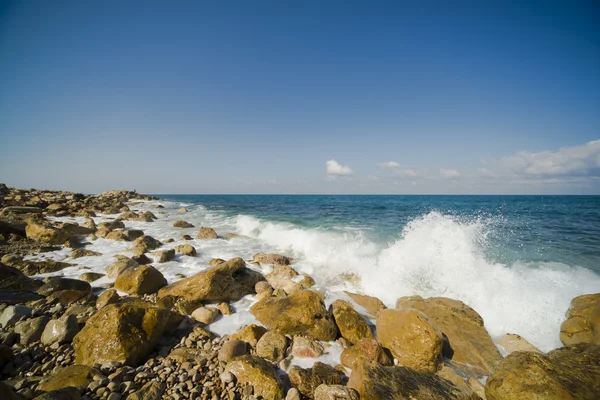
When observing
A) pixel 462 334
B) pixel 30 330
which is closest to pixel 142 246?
pixel 30 330

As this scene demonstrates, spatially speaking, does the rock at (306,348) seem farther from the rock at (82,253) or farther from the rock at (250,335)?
the rock at (82,253)

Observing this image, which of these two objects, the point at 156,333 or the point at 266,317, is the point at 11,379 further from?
the point at 266,317

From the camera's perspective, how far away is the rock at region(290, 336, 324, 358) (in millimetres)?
4219

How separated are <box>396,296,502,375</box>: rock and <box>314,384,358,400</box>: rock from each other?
2.90 m

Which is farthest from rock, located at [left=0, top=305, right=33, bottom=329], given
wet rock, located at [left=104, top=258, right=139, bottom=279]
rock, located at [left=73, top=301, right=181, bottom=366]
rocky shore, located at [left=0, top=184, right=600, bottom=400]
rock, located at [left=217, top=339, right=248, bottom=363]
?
rock, located at [left=217, top=339, right=248, bottom=363]

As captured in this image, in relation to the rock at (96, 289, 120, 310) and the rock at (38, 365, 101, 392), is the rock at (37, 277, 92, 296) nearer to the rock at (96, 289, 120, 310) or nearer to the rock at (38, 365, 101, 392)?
the rock at (96, 289, 120, 310)

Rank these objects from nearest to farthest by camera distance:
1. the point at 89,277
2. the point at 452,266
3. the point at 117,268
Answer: the point at 89,277, the point at 117,268, the point at 452,266

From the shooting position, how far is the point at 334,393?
3.13 metres

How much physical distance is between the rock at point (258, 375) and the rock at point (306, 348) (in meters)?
0.81

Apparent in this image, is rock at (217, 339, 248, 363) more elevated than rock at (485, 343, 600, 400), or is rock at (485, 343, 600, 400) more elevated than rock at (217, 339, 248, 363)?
rock at (485, 343, 600, 400)

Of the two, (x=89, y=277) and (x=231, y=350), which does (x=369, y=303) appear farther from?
(x=89, y=277)

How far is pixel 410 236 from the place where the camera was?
35.6 feet

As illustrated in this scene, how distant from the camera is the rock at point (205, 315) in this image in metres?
5.06

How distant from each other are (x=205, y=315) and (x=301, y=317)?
2.25 m
